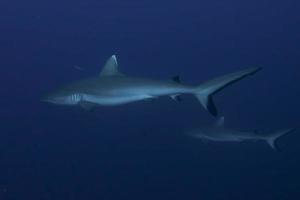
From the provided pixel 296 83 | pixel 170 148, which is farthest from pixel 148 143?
pixel 296 83

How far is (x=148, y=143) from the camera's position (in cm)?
2275

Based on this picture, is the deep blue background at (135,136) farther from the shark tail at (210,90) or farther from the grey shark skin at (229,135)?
the shark tail at (210,90)

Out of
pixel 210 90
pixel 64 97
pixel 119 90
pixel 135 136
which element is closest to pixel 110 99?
pixel 119 90

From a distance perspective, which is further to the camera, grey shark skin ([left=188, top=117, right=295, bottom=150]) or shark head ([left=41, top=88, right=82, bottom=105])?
grey shark skin ([left=188, top=117, right=295, bottom=150])

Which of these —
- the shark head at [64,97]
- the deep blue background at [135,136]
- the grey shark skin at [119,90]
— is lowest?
the deep blue background at [135,136]

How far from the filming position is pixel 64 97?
407 inches

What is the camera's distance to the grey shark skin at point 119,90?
916 centimetres

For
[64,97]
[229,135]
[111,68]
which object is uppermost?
[111,68]

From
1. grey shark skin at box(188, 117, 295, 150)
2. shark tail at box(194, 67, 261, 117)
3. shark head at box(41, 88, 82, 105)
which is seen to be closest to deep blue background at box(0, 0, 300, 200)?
grey shark skin at box(188, 117, 295, 150)

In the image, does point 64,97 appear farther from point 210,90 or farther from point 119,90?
point 210,90

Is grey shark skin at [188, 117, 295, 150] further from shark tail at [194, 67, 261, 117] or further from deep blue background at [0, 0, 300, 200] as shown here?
shark tail at [194, 67, 261, 117]

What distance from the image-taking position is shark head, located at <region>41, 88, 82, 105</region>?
33.7 ft

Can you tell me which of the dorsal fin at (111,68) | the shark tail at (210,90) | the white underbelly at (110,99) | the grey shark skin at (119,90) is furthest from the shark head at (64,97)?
the shark tail at (210,90)

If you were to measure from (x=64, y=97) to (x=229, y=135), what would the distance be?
514 centimetres
